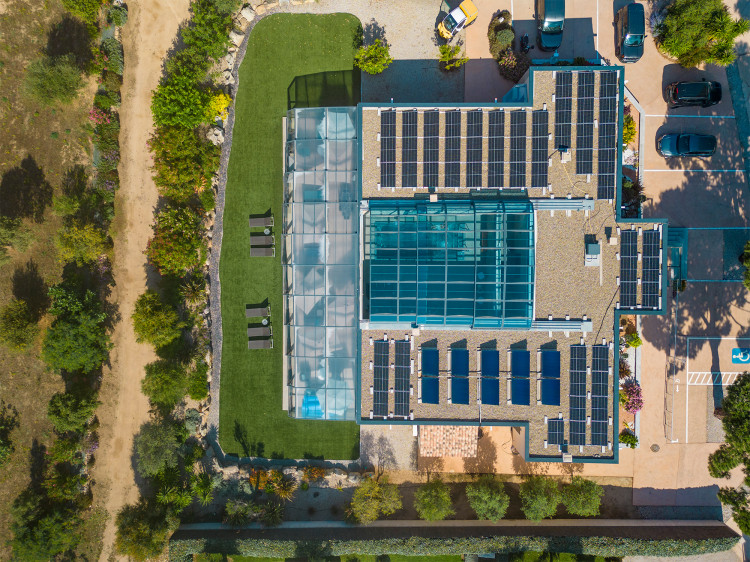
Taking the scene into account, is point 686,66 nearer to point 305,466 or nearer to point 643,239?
point 643,239

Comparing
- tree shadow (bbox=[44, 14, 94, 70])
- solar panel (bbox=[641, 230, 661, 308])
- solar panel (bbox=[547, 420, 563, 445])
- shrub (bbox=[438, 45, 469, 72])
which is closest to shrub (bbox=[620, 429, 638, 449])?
solar panel (bbox=[547, 420, 563, 445])

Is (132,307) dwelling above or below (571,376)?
above

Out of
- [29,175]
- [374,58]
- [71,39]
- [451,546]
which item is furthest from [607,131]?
[29,175]

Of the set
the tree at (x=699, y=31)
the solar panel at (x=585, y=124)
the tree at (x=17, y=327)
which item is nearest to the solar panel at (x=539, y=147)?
the solar panel at (x=585, y=124)

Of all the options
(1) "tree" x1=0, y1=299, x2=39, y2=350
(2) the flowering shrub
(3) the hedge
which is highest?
(1) "tree" x1=0, y1=299, x2=39, y2=350

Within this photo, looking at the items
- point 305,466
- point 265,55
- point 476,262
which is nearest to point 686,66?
point 476,262

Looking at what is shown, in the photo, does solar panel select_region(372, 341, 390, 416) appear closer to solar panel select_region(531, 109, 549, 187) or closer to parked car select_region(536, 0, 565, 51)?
solar panel select_region(531, 109, 549, 187)
